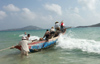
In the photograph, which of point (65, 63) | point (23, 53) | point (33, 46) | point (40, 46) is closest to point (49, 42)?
point (40, 46)

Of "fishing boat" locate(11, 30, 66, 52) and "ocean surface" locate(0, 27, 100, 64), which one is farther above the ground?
"fishing boat" locate(11, 30, 66, 52)

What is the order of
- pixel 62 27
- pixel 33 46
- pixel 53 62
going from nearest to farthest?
pixel 53 62
pixel 33 46
pixel 62 27

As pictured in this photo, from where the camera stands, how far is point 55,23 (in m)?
13.8

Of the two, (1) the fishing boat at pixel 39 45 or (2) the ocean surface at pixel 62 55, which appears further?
(1) the fishing boat at pixel 39 45

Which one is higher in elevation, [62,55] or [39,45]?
[39,45]

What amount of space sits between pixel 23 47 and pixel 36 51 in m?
2.14

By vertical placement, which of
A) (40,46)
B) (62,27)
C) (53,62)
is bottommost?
→ (53,62)

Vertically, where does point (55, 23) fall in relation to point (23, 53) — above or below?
above

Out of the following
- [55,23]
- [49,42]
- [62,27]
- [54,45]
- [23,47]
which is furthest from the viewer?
[62,27]

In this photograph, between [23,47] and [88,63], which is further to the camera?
[23,47]

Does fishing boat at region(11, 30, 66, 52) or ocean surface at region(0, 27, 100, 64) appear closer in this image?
ocean surface at region(0, 27, 100, 64)

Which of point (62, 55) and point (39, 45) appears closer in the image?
point (62, 55)

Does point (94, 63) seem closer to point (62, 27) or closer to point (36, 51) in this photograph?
point (36, 51)

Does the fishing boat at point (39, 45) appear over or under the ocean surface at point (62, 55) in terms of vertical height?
over
